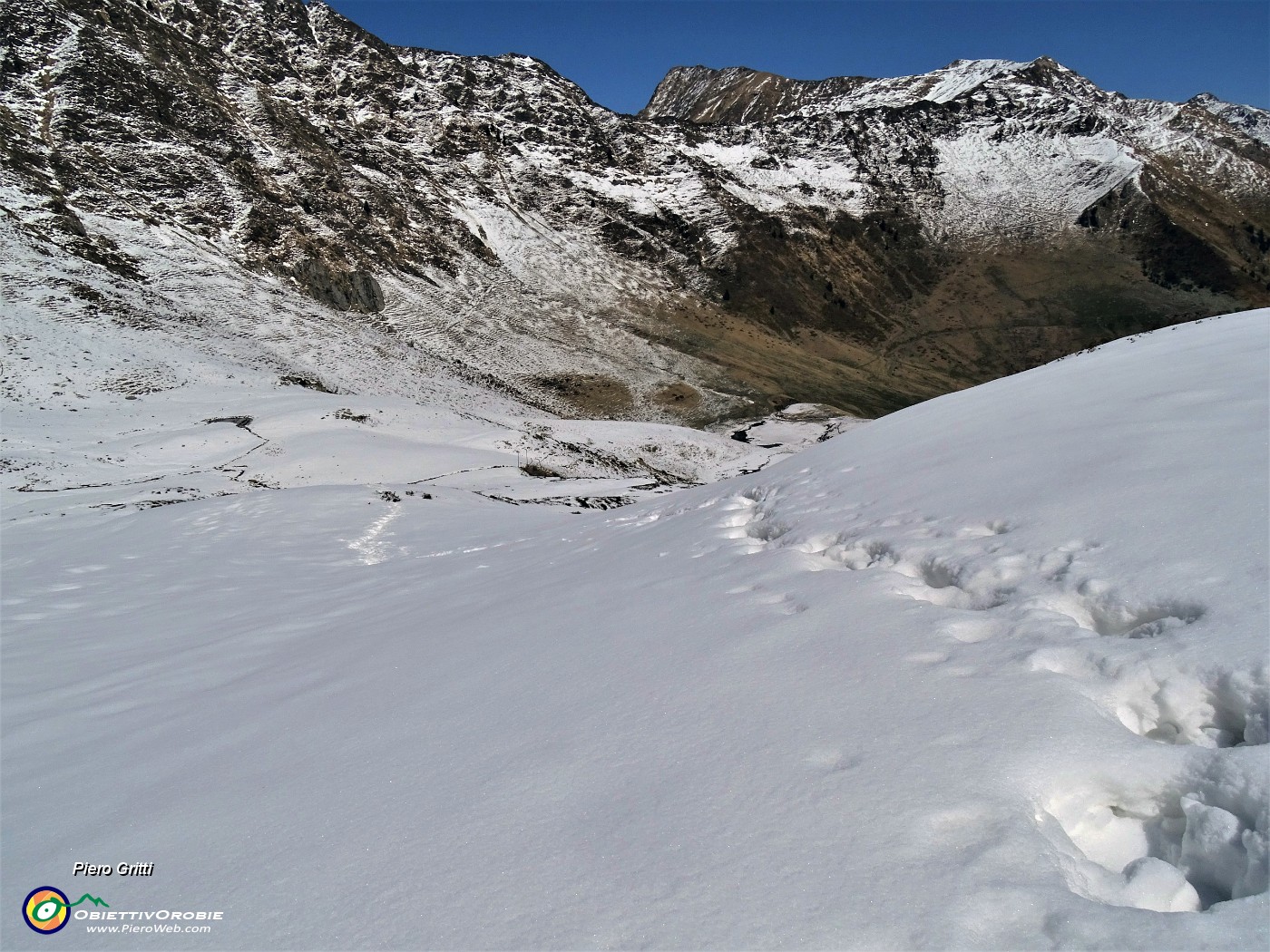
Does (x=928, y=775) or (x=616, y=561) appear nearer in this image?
(x=928, y=775)

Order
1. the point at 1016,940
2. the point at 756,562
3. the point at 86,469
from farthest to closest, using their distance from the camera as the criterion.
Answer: the point at 86,469, the point at 756,562, the point at 1016,940

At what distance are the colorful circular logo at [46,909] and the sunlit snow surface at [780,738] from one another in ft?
0.26

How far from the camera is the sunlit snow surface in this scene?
2275 millimetres

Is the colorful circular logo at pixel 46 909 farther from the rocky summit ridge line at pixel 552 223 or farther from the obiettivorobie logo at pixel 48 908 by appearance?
the rocky summit ridge line at pixel 552 223

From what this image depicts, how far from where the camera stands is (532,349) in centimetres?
8469

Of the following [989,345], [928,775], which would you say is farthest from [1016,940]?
[989,345]

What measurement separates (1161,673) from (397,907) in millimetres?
3218

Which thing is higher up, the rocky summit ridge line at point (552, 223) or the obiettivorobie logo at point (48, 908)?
the rocky summit ridge line at point (552, 223)

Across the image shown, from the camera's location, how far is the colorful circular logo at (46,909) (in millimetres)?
2822

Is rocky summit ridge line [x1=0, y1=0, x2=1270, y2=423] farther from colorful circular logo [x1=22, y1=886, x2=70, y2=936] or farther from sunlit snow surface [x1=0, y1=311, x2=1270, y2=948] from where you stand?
colorful circular logo [x1=22, y1=886, x2=70, y2=936]

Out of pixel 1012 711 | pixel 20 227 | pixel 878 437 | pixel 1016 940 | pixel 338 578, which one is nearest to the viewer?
pixel 1016 940

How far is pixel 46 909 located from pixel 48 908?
12 mm

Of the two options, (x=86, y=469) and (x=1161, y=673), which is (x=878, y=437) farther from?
(x=86, y=469)

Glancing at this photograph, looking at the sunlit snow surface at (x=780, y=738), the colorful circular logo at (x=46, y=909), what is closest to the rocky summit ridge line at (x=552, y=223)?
the sunlit snow surface at (x=780, y=738)
